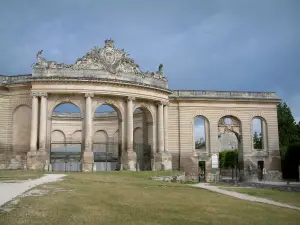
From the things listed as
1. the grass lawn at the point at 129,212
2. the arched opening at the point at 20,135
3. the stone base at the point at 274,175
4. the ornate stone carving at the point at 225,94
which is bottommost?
the stone base at the point at 274,175

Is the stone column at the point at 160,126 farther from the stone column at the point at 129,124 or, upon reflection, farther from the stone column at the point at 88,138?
the stone column at the point at 88,138

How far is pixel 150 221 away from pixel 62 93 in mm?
29770

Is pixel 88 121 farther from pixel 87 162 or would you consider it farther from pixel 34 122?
pixel 34 122

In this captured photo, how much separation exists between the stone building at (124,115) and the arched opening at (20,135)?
11 centimetres

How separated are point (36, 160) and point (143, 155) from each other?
1401cm

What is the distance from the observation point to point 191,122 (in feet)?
161

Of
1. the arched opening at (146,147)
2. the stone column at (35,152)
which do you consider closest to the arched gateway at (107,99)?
the arched opening at (146,147)

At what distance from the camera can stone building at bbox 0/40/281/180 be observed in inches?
1529

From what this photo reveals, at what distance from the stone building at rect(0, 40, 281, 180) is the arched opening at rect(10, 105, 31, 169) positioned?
111mm

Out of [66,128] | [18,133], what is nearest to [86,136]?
[18,133]

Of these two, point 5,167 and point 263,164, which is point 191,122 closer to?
point 263,164

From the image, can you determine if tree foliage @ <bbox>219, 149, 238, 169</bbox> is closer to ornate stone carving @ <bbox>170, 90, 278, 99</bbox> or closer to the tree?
the tree

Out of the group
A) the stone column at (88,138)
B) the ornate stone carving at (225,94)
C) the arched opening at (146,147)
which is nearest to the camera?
the stone column at (88,138)

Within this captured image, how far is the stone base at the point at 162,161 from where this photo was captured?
1667 inches
